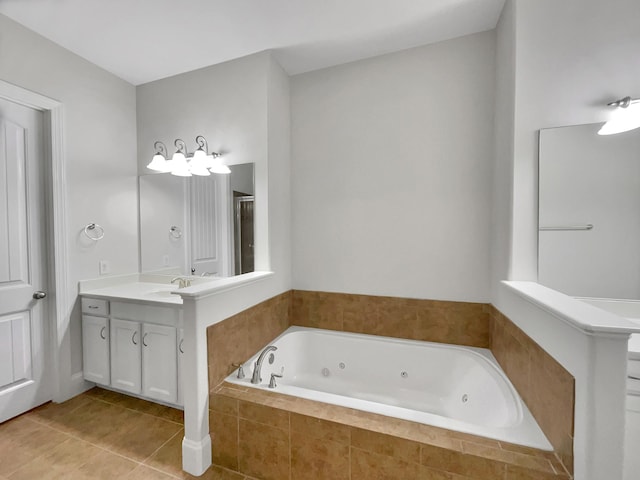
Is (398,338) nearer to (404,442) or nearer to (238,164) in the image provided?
(404,442)

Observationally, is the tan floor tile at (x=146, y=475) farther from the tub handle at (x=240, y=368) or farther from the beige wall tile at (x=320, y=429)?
the beige wall tile at (x=320, y=429)

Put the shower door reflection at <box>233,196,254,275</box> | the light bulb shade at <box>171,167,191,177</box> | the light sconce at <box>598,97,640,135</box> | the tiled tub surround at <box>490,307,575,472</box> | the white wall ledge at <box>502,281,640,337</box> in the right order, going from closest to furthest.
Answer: the white wall ledge at <box>502,281,640,337</box> < the tiled tub surround at <box>490,307,575,472</box> < the light sconce at <box>598,97,640,135</box> < the shower door reflection at <box>233,196,254,275</box> < the light bulb shade at <box>171,167,191,177</box>

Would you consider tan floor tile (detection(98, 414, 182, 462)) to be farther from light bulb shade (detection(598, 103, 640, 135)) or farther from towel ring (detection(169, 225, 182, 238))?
light bulb shade (detection(598, 103, 640, 135))

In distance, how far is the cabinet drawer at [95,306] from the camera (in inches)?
78.9

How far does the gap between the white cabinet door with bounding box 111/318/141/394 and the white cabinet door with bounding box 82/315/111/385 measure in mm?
75

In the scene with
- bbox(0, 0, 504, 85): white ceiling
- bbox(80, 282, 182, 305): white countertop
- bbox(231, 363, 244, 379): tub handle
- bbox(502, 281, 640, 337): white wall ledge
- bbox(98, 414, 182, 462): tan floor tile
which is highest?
bbox(0, 0, 504, 85): white ceiling

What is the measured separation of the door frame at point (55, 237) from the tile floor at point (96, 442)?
27 cm

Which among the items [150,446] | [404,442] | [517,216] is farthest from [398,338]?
[150,446]

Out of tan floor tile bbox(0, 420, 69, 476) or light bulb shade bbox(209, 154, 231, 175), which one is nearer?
tan floor tile bbox(0, 420, 69, 476)

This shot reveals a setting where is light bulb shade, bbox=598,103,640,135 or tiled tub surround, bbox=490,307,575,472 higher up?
light bulb shade, bbox=598,103,640,135

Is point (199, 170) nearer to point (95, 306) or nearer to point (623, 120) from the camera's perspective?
point (95, 306)

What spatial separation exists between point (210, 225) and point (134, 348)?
107 cm

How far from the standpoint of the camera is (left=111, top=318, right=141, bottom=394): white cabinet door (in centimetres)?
190

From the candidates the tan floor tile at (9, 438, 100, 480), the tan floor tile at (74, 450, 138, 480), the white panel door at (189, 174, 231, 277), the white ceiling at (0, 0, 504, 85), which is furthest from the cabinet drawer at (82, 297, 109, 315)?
the white ceiling at (0, 0, 504, 85)
